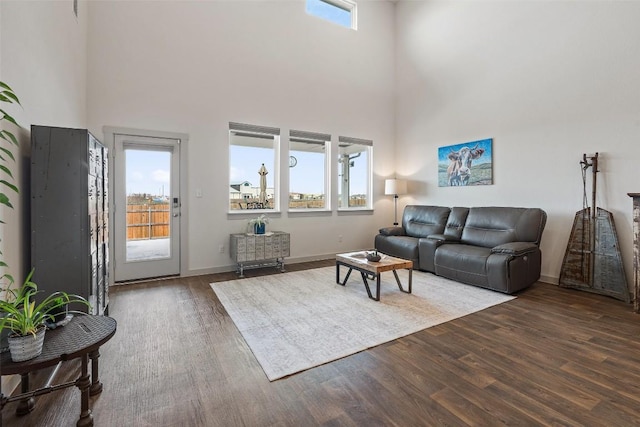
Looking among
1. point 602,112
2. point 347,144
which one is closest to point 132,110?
point 347,144

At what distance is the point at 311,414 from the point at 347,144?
528 cm

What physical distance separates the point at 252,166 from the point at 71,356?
4092 mm

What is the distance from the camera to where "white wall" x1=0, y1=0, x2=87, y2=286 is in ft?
6.25

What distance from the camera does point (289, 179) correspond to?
5535 millimetres

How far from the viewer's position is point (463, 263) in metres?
4.09

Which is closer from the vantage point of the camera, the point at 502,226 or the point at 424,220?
the point at 502,226

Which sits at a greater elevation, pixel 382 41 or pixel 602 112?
pixel 382 41

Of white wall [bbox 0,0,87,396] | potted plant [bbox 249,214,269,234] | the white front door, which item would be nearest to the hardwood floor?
white wall [bbox 0,0,87,396]

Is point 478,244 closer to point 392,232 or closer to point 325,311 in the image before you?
point 392,232

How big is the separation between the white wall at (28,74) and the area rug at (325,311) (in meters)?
1.80

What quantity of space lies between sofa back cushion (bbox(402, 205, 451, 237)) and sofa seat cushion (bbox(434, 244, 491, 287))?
865 mm

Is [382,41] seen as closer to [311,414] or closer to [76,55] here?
[76,55]

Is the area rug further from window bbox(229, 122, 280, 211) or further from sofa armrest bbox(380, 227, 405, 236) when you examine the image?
window bbox(229, 122, 280, 211)

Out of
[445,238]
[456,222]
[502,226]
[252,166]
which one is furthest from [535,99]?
[252,166]
